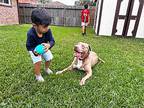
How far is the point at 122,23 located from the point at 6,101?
23.1ft

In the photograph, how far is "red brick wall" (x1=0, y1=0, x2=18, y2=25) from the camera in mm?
9988

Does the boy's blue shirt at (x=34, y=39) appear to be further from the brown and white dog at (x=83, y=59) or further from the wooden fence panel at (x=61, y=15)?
the wooden fence panel at (x=61, y=15)

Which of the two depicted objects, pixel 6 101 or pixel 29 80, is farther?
pixel 29 80

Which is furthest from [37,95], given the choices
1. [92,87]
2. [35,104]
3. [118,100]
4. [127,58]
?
[127,58]

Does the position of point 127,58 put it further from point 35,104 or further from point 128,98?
point 35,104

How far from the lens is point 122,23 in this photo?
25.6 ft

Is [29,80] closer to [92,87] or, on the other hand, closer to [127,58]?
[92,87]

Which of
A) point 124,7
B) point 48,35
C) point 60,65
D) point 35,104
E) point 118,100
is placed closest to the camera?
point 35,104

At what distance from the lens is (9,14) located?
1099 cm

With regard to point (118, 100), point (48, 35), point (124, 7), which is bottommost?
point (118, 100)

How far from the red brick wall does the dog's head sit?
340 inches

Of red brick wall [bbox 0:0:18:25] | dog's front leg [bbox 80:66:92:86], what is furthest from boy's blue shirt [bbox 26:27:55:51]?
red brick wall [bbox 0:0:18:25]

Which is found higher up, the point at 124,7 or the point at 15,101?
the point at 124,7

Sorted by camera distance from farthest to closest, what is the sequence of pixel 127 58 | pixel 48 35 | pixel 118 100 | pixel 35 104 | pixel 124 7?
pixel 124 7 < pixel 127 58 < pixel 48 35 < pixel 118 100 < pixel 35 104
